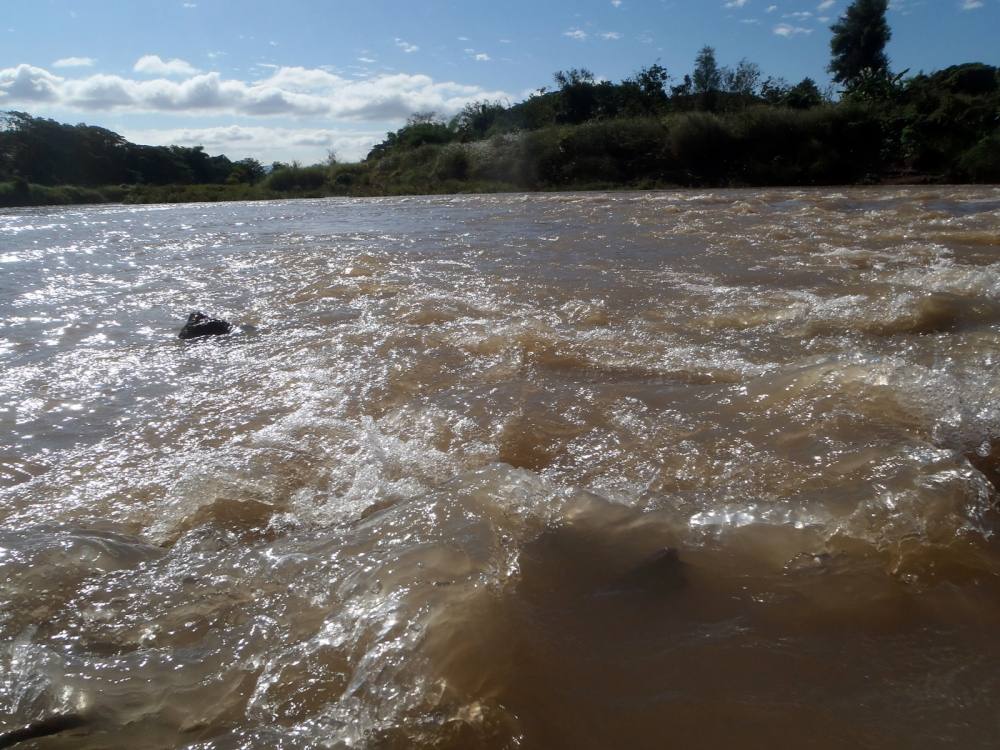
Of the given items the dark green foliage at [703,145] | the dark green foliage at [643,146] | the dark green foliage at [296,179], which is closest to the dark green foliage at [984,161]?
the dark green foliage at [643,146]

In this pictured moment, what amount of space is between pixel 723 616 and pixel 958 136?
29269 millimetres

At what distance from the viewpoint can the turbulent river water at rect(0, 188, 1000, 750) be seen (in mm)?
1517

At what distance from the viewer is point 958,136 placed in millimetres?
24703

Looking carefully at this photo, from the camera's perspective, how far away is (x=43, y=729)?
1.51 m

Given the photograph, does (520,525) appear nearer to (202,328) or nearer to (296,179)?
(202,328)

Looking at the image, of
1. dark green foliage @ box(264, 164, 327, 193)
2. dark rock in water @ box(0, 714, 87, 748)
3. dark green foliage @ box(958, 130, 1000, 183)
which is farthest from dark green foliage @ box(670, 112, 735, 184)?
dark rock in water @ box(0, 714, 87, 748)

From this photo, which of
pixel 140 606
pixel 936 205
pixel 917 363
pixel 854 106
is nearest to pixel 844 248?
pixel 917 363

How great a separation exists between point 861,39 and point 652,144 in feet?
60.1

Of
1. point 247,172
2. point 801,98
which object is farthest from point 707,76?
point 247,172

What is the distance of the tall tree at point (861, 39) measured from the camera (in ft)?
126

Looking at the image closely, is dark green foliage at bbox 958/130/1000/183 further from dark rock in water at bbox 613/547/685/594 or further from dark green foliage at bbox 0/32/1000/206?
dark rock in water at bbox 613/547/685/594

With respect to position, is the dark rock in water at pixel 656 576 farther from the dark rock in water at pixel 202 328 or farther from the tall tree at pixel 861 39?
the tall tree at pixel 861 39

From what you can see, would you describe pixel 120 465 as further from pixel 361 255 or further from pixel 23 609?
Result: pixel 361 255

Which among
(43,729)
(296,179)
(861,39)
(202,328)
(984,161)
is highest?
(861,39)
